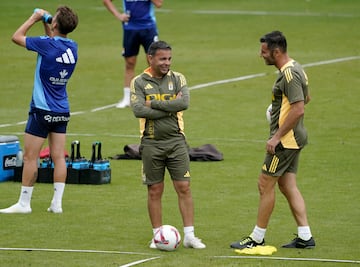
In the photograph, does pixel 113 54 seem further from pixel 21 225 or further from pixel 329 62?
pixel 21 225

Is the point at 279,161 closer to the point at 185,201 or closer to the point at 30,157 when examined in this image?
the point at 185,201

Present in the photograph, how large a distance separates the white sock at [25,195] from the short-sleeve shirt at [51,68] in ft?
2.99

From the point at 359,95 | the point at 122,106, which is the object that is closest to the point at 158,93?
the point at 122,106

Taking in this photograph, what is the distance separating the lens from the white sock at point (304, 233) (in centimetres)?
1180

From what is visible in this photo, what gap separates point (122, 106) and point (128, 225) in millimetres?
9603

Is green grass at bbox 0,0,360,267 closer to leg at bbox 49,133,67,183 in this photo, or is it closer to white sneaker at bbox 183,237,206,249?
white sneaker at bbox 183,237,206,249

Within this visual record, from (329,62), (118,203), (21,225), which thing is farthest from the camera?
(329,62)

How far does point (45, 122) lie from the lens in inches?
526

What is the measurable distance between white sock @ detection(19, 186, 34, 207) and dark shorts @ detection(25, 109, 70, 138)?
24.4 inches

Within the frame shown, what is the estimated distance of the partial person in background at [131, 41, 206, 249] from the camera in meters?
11.8

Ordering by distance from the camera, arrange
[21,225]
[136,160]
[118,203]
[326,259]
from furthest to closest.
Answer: [136,160]
[118,203]
[21,225]
[326,259]

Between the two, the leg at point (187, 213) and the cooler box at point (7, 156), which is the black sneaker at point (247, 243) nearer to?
the leg at point (187, 213)

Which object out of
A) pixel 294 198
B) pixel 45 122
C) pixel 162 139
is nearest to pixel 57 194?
pixel 45 122

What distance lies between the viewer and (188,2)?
39.2 metres
